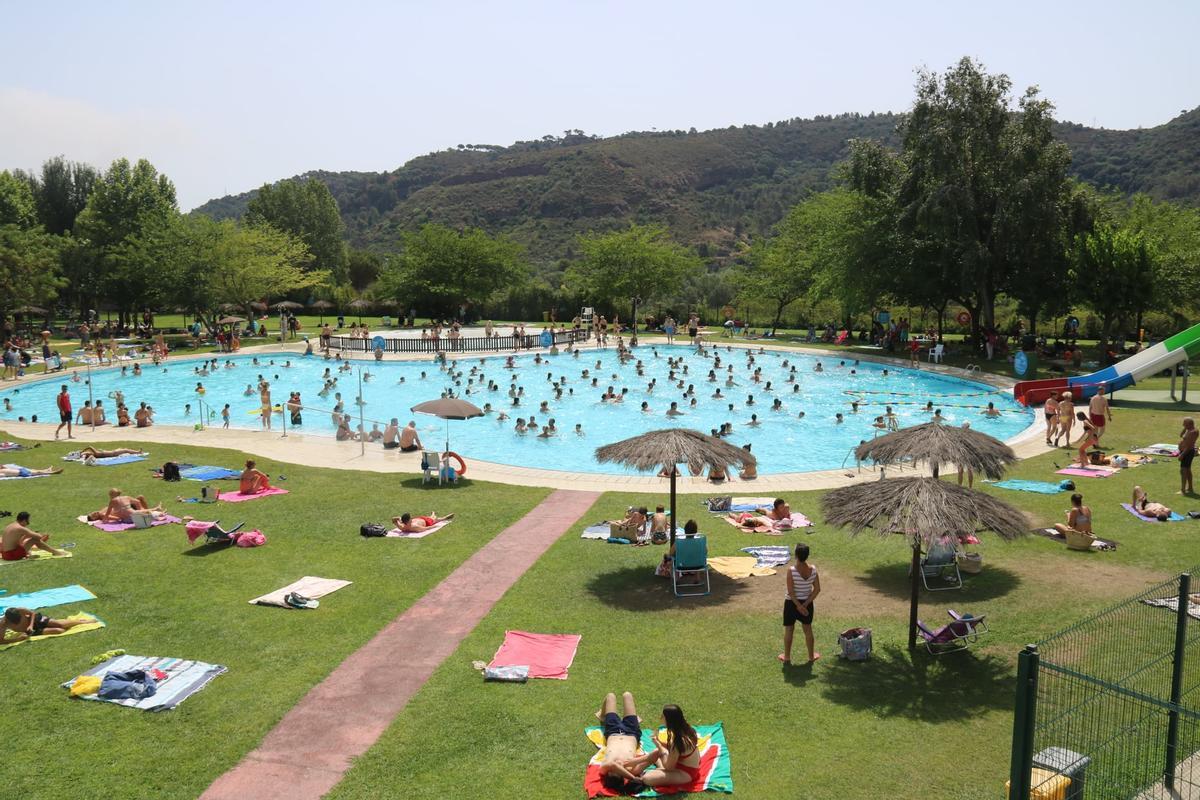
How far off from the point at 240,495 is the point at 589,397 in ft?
65.2

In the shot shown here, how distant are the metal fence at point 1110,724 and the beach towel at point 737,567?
467 cm

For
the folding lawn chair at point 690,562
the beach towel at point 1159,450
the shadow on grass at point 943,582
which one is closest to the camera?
the shadow on grass at point 943,582

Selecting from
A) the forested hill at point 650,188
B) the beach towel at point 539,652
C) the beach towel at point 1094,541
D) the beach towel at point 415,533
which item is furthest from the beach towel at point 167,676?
the forested hill at point 650,188

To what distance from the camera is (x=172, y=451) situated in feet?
76.5

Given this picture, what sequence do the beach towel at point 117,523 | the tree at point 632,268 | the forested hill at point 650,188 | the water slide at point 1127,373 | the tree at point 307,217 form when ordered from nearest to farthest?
the beach towel at point 117,523 → the water slide at point 1127,373 → the tree at point 632,268 → the tree at point 307,217 → the forested hill at point 650,188

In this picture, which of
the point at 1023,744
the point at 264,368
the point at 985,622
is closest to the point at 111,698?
the point at 1023,744

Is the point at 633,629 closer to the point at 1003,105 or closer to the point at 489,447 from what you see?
the point at 489,447

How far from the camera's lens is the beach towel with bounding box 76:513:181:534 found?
15.9 metres

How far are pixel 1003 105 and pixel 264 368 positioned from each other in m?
38.9

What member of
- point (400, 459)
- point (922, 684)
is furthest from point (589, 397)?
point (922, 684)

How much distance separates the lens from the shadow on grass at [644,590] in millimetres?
12336

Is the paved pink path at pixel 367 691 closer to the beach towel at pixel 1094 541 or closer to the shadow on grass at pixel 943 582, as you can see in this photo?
the shadow on grass at pixel 943 582

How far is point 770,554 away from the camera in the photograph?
14.3 m

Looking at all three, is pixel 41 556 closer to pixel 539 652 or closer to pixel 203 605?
pixel 203 605
